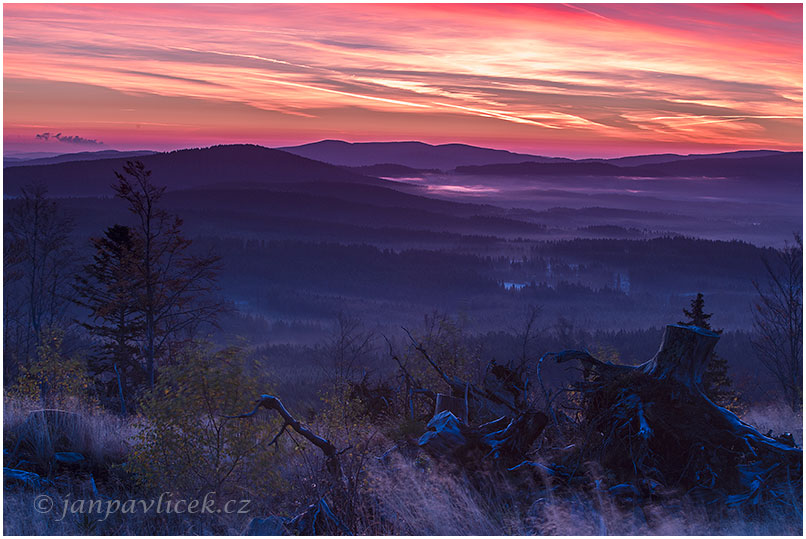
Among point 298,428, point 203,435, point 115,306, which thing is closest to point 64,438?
point 203,435

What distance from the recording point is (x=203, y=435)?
32.4 ft

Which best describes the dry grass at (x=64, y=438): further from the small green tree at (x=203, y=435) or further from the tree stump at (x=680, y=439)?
the tree stump at (x=680, y=439)

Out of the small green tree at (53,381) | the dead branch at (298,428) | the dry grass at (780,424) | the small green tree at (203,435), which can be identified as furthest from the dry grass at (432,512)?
the small green tree at (53,381)

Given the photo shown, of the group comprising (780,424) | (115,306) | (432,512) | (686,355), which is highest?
(686,355)

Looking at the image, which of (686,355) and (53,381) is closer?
(686,355)

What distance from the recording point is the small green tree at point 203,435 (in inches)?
382

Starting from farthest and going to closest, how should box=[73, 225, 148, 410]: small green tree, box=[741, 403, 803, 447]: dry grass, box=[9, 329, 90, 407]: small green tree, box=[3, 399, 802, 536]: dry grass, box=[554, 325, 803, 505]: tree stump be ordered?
box=[73, 225, 148, 410]: small green tree → box=[9, 329, 90, 407]: small green tree → box=[741, 403, 803, 447]: dry grass → box=[554, 325, 803, 505]: tree stump → box=[3, 399, 802, 536]: dry grass

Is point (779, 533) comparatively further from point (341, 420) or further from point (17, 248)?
point (17, 248)

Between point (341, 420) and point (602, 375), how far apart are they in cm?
521

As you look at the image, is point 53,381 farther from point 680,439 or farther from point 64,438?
point 680,439

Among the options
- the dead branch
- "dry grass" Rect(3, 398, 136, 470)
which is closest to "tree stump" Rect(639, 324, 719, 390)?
the dead branch

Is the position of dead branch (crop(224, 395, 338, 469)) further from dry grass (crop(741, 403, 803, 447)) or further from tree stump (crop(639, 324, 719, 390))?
dry grass (crop(741, 403, 803, 447))

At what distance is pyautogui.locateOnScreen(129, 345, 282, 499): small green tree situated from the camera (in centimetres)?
970

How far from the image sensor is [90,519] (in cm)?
947
